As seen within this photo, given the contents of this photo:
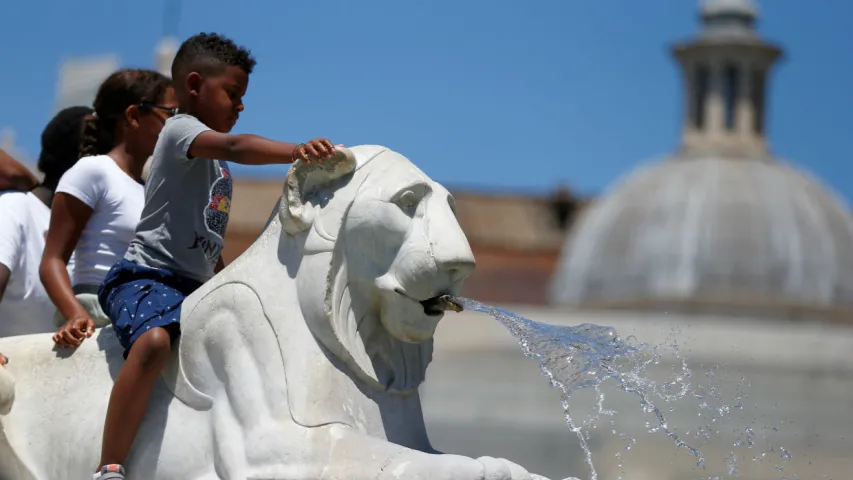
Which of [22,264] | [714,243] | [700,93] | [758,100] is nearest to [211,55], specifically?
[22,264]

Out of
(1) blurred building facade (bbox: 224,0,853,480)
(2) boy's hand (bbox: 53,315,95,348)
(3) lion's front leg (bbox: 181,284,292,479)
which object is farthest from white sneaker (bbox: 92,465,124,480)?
(1) blurred building facade (bbox: 224,0,853,480)

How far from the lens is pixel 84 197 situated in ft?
22.9

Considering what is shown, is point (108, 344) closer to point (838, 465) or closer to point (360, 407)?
point (360, 407)

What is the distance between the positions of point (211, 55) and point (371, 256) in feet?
3.14

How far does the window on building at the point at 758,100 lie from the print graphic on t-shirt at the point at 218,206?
5295 centimetres

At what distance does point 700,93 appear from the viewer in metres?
58.5

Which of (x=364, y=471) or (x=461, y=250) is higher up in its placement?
(x=461, y=250)

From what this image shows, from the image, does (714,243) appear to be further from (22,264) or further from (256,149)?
(256,149)

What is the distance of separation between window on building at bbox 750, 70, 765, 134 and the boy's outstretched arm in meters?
53.3

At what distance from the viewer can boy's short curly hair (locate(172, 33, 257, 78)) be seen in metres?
6.45

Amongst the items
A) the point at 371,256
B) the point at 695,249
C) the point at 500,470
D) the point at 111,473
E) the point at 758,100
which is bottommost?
the point at 695,249

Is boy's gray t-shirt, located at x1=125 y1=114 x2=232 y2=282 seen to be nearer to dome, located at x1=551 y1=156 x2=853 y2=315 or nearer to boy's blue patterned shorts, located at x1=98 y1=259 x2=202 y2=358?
boy's blue patterned shorts, located at x1=98 y1=259 x2=202 y2=358

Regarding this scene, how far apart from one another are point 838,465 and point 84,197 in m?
17.3

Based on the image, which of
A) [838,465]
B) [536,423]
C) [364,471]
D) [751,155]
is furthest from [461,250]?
[751,155]
